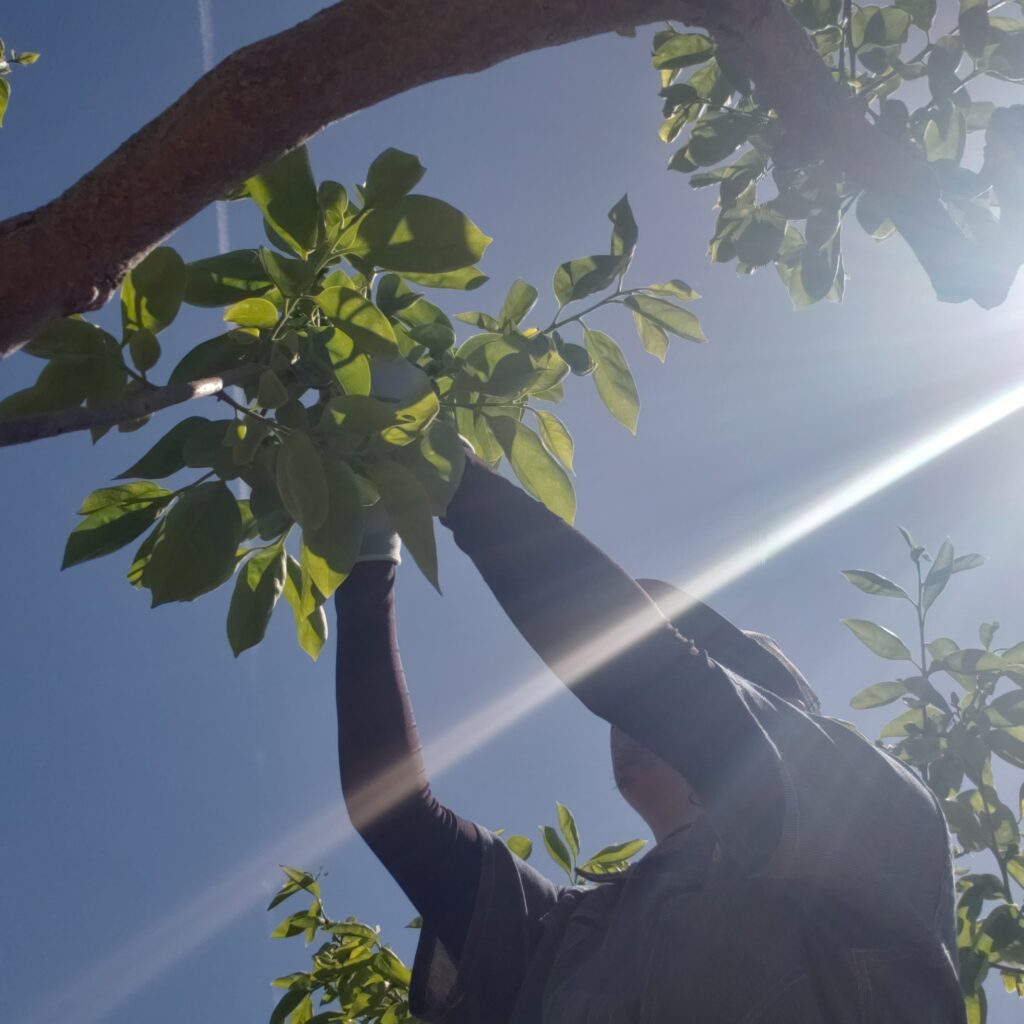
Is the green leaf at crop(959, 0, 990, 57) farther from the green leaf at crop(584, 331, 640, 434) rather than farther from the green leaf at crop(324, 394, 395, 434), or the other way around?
the green leaf at crop(324, 394, 395, 434)

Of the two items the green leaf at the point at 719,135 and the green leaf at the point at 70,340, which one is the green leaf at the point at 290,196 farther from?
the green leaf at the point at 719,135

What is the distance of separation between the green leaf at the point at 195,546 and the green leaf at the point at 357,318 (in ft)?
0.69

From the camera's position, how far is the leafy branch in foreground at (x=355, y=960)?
1.69 metres

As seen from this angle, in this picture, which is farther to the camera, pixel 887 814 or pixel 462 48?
pixel 887 814

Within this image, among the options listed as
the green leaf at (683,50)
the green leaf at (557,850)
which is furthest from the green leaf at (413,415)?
the green leaf at (557,850)

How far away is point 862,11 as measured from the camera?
5.07 ft

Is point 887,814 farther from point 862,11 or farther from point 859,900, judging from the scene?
point 862,11

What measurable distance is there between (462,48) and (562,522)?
0.51 m

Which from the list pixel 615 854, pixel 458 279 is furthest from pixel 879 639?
pixel 458 279

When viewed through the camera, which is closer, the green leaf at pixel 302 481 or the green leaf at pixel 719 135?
the green leaf at pixel 302 481

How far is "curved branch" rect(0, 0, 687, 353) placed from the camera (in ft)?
1.91

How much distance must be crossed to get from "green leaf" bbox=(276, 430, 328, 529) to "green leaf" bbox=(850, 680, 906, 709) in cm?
152

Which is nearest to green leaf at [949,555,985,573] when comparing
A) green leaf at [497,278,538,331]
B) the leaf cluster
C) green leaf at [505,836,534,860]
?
the leaf cluster

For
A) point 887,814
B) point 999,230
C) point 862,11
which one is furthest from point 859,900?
point 862,11
